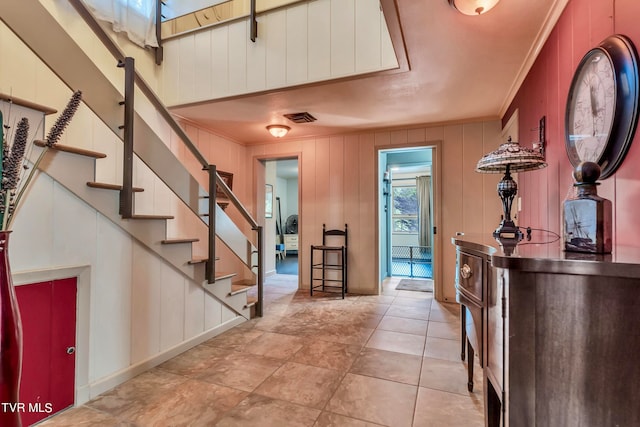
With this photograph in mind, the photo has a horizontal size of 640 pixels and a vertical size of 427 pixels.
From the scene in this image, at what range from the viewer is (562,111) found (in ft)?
5.83

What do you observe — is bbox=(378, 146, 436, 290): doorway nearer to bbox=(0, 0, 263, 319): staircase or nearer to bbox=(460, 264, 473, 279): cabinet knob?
bbox=(0, 0, 263, 319): staircase

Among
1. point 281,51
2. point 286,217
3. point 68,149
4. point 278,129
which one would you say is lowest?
point 286,217

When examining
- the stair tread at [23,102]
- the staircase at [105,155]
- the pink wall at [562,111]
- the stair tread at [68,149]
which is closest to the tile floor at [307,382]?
the staircase at [105,155]

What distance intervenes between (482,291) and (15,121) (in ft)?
7.08

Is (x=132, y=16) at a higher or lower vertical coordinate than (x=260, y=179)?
higher

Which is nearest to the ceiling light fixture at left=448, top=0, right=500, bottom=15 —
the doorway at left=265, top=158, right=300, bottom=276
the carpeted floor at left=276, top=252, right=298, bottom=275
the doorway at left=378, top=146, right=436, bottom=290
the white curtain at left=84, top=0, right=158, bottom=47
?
the white curtain at left=84, top=0, right=158, bottom=47

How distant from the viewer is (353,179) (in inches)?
175

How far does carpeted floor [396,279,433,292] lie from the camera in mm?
4586

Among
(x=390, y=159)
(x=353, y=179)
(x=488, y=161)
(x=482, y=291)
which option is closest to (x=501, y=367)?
(x=482, y=291)

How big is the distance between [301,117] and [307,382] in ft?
9.51

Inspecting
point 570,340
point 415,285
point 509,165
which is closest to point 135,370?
point 570,340

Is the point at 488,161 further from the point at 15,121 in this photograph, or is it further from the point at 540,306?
the point at 15,121

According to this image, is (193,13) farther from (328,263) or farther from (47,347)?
(328,263)

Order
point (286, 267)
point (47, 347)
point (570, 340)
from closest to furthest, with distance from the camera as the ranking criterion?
point (570, 340), point (47, 347), point (286, 267)
